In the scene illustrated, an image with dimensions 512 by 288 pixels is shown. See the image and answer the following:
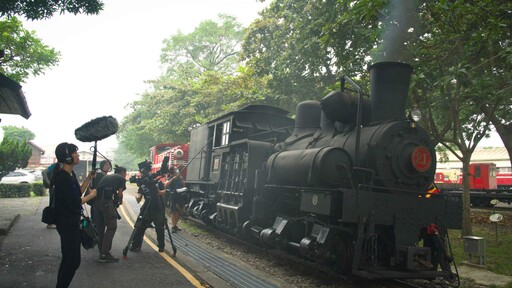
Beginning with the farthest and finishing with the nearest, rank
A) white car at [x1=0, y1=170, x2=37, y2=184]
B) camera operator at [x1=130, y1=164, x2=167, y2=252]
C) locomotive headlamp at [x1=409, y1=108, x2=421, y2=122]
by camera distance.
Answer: white car at [x1=0, y1=170, x2=37, y2=184] < camera operator at [x1=130, y1=164, x2=167, y2=252] < locomotive headlamp at [x1=409, y1=108, x2=421, y2=122]

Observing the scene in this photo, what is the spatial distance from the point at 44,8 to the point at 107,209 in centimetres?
376

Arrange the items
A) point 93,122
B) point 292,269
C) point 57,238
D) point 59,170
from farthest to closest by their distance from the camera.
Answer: point 57,238
point 292,269
point 93,122
point 59,170

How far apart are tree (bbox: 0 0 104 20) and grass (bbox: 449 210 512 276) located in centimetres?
854

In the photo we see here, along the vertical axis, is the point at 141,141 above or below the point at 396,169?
above

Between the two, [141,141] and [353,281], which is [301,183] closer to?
[353,281]

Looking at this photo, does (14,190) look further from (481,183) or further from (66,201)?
(481,183)

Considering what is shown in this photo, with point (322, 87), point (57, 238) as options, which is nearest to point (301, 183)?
point (57, 238)

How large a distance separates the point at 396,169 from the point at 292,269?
270cm

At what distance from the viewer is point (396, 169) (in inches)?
243

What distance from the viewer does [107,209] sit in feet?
22.9

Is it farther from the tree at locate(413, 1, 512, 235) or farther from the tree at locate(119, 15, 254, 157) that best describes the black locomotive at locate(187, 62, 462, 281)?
the tree at locate(119, 15, 254, 157)

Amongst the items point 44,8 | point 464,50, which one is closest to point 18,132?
point 44,8

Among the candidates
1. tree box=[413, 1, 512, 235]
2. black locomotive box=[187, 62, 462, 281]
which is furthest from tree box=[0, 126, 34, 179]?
tree box=[413, 1, 512, 235]

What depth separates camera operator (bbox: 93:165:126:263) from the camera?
677 centimetres
